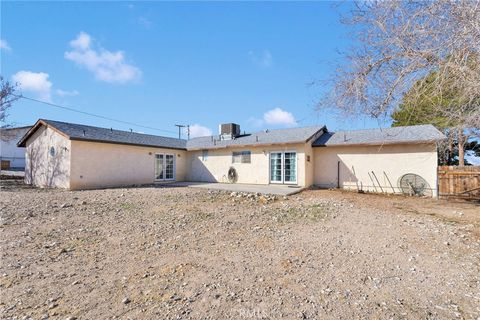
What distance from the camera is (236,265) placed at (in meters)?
4.01

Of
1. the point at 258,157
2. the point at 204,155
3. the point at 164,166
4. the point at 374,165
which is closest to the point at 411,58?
the point at 374,165

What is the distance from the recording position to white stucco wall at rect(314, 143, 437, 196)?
1167 centimetres

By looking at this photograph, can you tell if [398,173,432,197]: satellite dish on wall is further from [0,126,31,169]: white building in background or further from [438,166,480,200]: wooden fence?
[0,126,31,169]: white building in background

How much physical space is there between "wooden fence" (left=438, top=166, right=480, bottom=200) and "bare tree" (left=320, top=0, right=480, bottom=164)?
7544mm

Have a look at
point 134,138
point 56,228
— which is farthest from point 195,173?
point 56,228

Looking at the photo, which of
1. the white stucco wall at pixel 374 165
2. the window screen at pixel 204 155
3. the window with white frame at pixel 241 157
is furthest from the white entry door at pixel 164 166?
the white stucco wall at pixel 374 165

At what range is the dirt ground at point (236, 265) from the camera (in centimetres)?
289

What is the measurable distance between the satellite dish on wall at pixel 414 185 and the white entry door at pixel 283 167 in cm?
506

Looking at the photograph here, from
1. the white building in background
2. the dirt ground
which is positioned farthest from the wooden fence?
the white building in background

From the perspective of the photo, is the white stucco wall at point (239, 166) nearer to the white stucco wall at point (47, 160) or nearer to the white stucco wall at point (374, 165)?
the white stucco wall at point (374, 165)

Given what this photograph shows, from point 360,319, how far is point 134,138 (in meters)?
16.1

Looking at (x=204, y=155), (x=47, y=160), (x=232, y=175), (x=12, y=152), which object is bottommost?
(x=232, y=175)

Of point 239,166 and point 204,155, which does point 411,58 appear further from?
point 204,155

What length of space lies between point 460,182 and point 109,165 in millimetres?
17108
